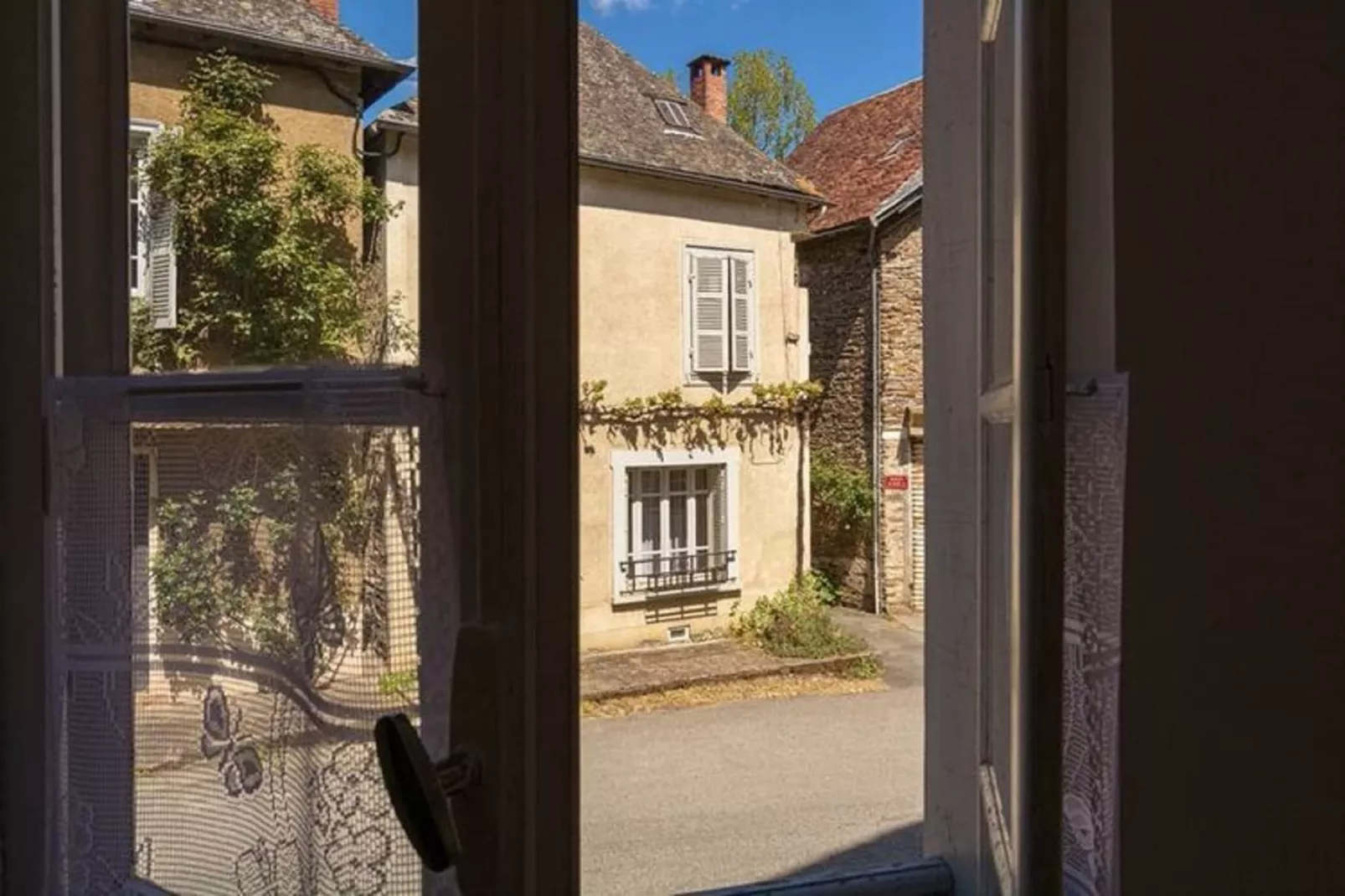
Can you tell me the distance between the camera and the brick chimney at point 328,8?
2.09ft

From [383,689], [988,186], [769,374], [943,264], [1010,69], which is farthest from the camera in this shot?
[769,374]

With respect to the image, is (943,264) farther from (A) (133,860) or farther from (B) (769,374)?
(B) (769,374)

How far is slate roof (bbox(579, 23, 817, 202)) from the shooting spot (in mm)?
3055

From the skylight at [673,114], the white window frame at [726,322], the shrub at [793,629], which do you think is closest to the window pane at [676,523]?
the shrub at [793,629]

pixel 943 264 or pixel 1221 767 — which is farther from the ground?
pixel 943 264

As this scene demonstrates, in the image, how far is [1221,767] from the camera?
704 millimetres

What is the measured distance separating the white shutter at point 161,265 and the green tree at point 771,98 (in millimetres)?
2064

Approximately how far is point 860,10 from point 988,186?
1548 mm

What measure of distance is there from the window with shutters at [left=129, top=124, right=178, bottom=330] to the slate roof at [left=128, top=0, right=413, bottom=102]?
0.08 meters

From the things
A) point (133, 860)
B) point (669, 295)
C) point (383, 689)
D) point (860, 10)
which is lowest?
point (133, 860)

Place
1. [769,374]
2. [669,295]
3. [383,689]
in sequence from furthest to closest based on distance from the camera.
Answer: [769,374]
[669,295]
[383,689]

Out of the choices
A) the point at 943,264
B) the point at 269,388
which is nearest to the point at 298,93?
the point at 269,388

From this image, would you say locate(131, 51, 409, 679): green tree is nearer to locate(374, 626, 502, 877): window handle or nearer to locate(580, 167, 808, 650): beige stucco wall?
locate(374, 626, 502, 877): window handle

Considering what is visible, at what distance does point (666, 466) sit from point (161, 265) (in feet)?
12.6
